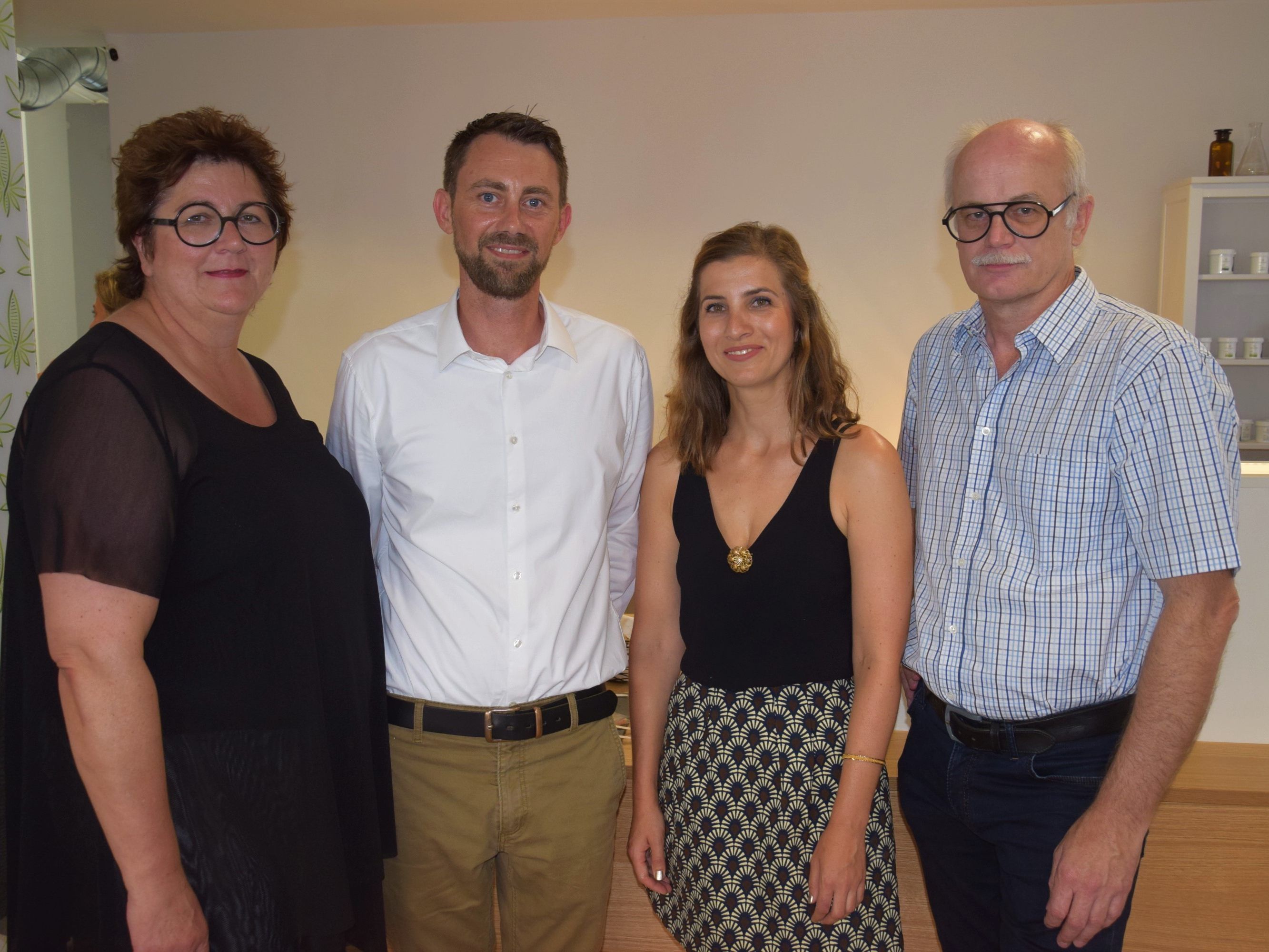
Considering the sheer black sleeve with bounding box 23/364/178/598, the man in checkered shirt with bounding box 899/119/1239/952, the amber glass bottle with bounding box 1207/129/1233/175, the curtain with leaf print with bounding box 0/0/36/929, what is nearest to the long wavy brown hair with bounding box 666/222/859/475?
the man in checkered shirt with bounding box 899/119/1239/952

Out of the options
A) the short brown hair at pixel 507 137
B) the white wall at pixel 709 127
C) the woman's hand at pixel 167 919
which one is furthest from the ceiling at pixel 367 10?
the woman's hand at pixel 167 919

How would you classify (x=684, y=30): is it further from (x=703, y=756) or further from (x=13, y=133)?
(x=703, y=756)

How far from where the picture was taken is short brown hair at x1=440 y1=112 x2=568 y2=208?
6.13 feet

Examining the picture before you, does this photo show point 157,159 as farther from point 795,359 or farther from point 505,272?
point 795,359

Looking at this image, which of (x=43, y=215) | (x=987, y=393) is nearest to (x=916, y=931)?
(x=987, y=393)

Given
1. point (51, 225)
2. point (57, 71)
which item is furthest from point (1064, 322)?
point (51, 225)

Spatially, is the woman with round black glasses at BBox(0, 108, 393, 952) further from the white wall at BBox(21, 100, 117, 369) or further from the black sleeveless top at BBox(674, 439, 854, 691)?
the white wall at BBox(21, 100, 117, 369)

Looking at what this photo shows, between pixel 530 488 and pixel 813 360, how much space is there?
22.5 inches

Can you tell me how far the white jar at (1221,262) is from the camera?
16.0 ft

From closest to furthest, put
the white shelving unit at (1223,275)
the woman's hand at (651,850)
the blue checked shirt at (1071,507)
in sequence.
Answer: the blue checked shirt at (1071,507), the woman's hand at (651,850), the white shelving unit at (1223,275)

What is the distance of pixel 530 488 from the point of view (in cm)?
179

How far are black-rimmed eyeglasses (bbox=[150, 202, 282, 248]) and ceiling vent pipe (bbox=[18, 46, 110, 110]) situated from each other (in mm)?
5324

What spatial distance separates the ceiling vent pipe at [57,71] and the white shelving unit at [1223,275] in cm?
617

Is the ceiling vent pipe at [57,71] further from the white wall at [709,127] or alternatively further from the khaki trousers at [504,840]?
the khaki trousers at [504,840]
